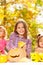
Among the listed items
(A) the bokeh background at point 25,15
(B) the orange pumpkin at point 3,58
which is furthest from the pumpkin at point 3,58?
(A) the bokeh background at point 25,15

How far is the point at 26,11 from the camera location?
3.89ft

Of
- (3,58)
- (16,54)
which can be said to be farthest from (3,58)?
(16,54)

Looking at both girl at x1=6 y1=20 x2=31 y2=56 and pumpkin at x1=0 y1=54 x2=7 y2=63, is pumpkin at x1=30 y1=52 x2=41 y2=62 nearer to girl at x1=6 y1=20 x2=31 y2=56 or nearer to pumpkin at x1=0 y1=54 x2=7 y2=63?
girl at x1=6 y1=20 x2=31 y2=56

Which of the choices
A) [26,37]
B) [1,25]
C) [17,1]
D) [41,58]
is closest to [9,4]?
[17,1]

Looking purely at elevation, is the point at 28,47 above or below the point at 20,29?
below

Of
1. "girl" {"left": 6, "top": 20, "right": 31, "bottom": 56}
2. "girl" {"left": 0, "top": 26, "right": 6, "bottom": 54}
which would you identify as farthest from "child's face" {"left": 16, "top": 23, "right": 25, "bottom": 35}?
"girl" {"left": 0, "top": 26, "right": 6, "bottom": 54}

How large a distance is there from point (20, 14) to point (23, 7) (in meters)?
0.06

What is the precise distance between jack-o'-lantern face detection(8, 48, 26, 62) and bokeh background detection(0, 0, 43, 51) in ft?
0.32

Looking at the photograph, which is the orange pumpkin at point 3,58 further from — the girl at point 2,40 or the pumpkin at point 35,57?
the pumpkin at point 35,57

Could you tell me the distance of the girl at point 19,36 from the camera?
1173 millimetres

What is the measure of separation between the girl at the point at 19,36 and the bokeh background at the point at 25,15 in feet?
0.10

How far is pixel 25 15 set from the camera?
1.18m

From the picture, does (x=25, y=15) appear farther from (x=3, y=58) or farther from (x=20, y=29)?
(x=3, y=58)

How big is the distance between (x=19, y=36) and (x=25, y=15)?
17 cm
